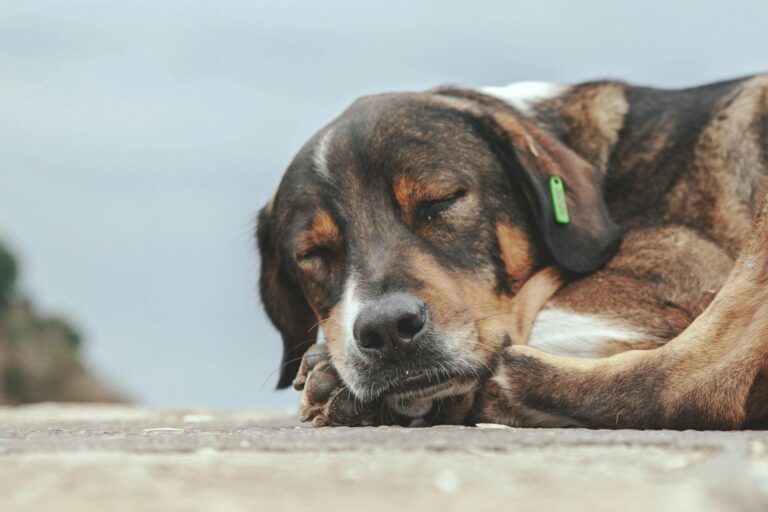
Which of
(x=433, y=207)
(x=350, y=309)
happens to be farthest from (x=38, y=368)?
(x=350, y=309)

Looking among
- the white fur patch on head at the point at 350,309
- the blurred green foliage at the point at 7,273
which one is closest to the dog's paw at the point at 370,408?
the white fur patch on head at the point at 350,309

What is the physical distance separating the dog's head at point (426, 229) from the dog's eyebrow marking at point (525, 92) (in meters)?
0.20

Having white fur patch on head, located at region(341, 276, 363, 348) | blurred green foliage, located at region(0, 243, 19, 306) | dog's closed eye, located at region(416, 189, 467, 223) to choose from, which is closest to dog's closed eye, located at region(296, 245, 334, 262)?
white fur patch on head, located at region(341, 276, 363, 348)

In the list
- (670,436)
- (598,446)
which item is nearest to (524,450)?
(598,446)

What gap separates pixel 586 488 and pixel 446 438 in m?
0.71

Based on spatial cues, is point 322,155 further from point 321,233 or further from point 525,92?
point 525,92

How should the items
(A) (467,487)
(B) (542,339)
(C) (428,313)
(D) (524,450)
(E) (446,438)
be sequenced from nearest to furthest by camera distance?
(A) (467,487) < (D) (524,450) < (E) (446,438) < (C) (428,313) < (B) (542,339)

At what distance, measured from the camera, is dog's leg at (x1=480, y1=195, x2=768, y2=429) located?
3.22 meters

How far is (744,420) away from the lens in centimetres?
322

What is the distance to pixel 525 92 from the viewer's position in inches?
209

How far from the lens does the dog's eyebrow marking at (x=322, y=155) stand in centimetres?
454

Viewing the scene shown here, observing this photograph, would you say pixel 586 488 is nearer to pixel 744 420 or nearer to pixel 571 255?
pixel 744 420

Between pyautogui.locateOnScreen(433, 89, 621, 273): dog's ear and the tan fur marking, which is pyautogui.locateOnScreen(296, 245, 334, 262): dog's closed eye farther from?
pyautogui.locateOnScreen(433, 89, 621, 273): dog's ear

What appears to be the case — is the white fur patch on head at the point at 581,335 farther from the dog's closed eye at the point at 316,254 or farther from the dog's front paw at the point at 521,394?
the dog's closed eye at the point at 316,254
